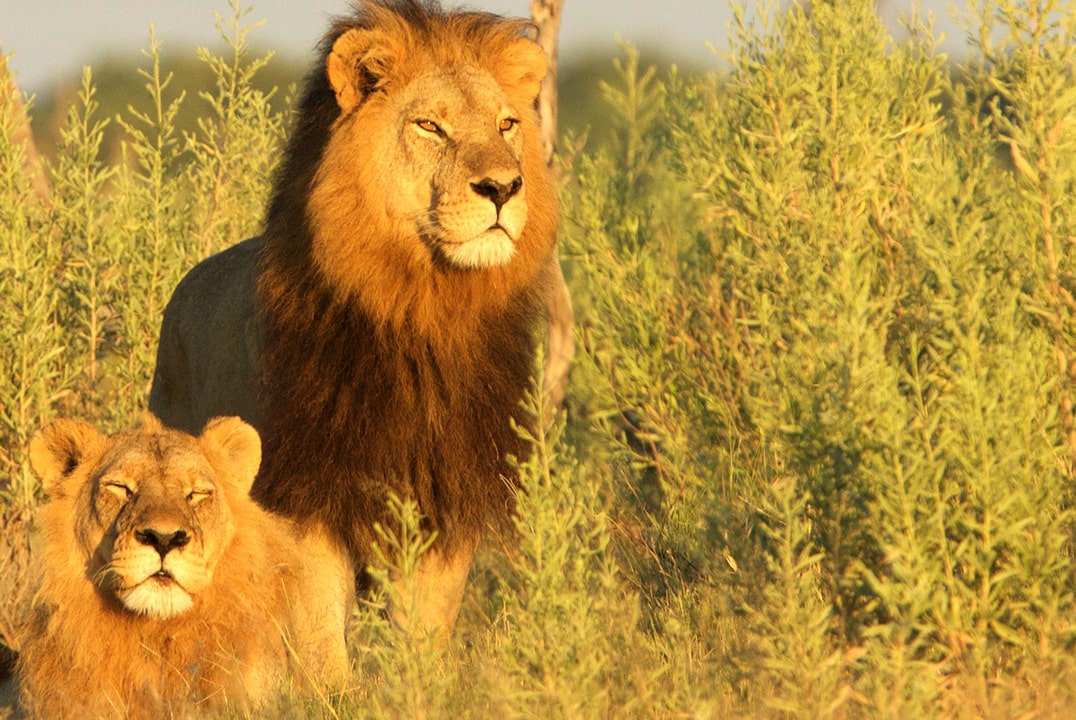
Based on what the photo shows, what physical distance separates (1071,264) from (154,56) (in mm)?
4656

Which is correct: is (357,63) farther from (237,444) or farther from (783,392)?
(783,392)

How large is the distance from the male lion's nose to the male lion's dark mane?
1.23 feet

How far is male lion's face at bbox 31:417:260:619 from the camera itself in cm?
491

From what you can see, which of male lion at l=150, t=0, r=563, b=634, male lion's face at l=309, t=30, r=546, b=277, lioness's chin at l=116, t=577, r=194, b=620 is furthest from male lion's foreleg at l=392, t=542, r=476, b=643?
male lion's face at l=309, t=30, r=546, b=277

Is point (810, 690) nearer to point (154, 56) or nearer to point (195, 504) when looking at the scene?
point (195, 504)

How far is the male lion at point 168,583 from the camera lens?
510 centimetres

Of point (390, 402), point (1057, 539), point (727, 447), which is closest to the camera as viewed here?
point (1057, 539)

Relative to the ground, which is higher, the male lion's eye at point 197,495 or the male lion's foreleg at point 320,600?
the male lion's eye at point 197,495

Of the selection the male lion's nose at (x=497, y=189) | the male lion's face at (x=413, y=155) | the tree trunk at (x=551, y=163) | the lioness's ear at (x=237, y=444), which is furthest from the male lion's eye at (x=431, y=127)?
the tree trunk at (x=551, y=163)

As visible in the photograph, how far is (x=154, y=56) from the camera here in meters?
7.68

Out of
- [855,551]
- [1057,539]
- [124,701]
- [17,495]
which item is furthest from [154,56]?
[1057,539]

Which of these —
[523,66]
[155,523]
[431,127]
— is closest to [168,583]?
[155,523]

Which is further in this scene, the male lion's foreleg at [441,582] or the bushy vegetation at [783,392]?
the male lion's foreleg at [441,582]

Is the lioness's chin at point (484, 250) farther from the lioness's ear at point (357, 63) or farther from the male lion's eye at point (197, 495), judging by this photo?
the male lion's eye at point (197, 495)
